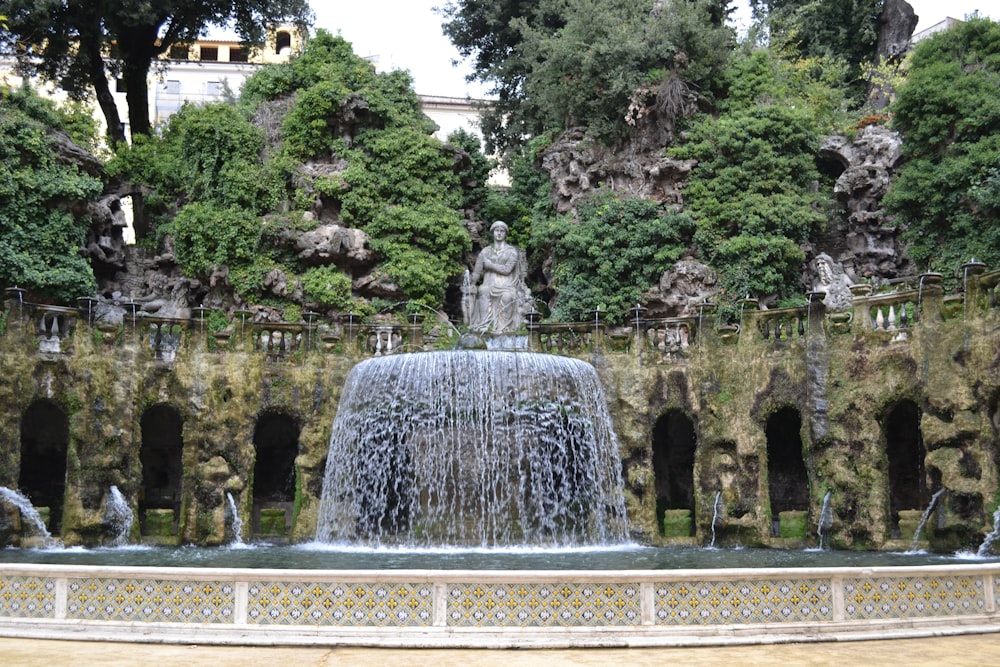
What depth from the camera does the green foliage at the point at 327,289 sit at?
25.5 m

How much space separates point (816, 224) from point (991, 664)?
20281 millimetres

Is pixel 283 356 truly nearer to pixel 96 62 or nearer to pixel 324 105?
pixel 324 105

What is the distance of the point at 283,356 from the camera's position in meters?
21.3

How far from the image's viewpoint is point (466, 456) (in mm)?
18422

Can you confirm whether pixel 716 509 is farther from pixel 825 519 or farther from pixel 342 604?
pixel 342 604

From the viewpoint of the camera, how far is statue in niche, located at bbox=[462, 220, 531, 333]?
25.0 m

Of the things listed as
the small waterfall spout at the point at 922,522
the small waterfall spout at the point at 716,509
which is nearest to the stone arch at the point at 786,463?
the small waterfall spout at the point at 716,509

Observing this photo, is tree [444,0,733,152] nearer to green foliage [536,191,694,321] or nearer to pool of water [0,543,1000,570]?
green foliage [536,191,694,321]

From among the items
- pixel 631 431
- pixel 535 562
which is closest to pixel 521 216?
pixel 631 431

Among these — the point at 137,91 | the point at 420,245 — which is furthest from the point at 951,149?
the point at 137,91

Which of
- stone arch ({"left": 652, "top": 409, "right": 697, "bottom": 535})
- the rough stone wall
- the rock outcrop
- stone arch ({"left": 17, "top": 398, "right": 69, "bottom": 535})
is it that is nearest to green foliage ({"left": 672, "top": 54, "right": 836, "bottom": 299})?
the rock outcrop

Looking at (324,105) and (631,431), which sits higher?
(324,105)

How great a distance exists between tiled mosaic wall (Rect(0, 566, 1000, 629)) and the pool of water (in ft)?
14.9

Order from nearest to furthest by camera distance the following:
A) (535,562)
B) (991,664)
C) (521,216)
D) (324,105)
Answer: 1. (991,664)
2. (535,562)
3. (324,105)
4. (521,216)
